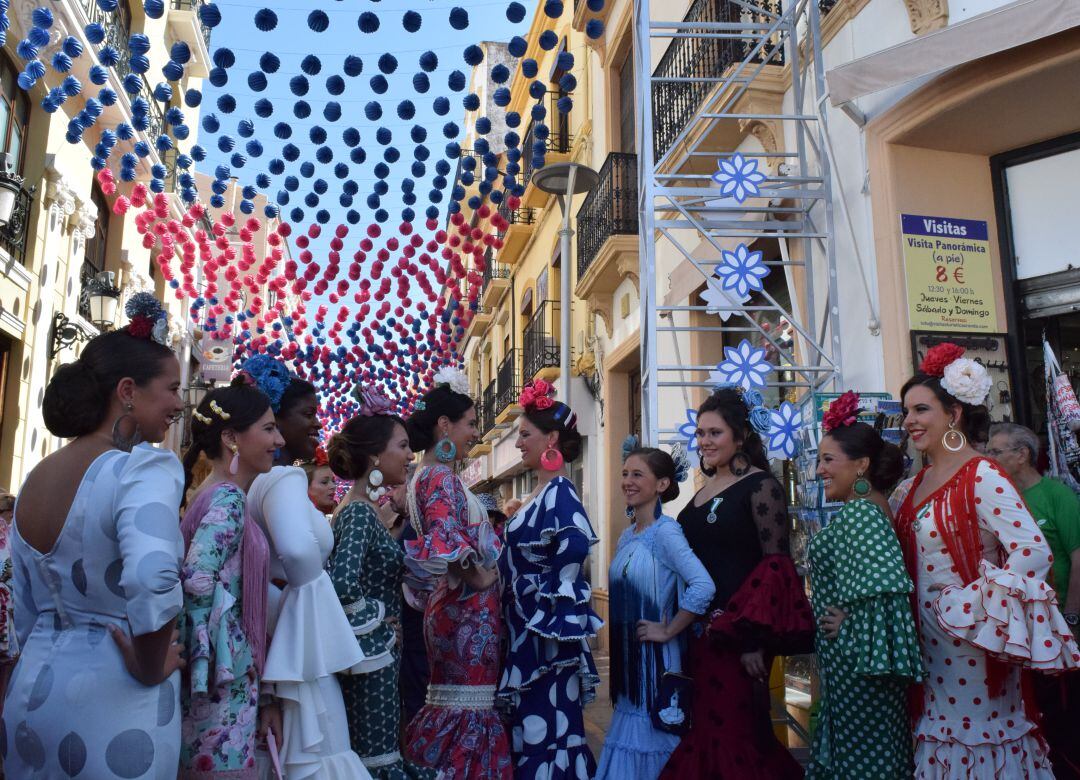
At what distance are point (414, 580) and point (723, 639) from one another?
1.24 m

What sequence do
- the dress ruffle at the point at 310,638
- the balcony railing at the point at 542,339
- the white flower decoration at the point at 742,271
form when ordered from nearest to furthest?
the dress ruffle at the point at 310,638
the white flower decoration at the point at 742,271
the balcony railing at the point at 542,339

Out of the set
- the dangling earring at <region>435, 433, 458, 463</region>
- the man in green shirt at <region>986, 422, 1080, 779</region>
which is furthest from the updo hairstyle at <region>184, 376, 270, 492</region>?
the man in green shirt at <region>986, 422, 1080, 779</region>

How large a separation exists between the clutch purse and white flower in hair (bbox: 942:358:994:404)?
1.57m

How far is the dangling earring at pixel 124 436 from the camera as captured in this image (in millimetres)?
2330

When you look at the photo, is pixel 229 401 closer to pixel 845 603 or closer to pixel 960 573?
pixel 845 603

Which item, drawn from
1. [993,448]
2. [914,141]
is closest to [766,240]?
[914,141]

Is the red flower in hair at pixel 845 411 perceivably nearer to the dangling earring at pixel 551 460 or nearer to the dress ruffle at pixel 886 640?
the dress ruffle at pixel 886 640

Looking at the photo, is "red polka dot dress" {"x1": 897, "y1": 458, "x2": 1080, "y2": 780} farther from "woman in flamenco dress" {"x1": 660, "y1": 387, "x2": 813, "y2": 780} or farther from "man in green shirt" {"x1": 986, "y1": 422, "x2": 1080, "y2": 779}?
"man in green shirt" {"x1": 986, "y1": 422, "x2": 1080, "y2": 779}

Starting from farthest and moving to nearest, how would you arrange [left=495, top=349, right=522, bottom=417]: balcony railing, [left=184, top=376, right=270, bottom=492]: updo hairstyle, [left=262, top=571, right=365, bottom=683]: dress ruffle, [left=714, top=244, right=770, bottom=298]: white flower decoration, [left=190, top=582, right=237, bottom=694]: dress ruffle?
[left=495, top=349, right=522, bottom=417]: balcony railing
[left=714, top=244, right=770, bottom=298]: white flower decoration
[left=184, top=376, right=270, bottom=492]: updo hairstyle
[left=262, top=571, right=365, bottom=683]: dress ruffle
[left=190, top=582, right=237, bottom=694]: dress ruffle

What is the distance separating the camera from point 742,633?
3430mm

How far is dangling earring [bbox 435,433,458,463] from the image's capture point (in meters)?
3.70

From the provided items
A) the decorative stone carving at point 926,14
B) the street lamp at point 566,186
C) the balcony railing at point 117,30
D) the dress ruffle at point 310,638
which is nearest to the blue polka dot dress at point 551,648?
the dress ruffle at point 310,638

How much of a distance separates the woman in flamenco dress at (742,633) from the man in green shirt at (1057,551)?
48.5 inches

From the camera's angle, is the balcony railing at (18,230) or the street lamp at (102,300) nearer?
the balcony railing at (18,230)
